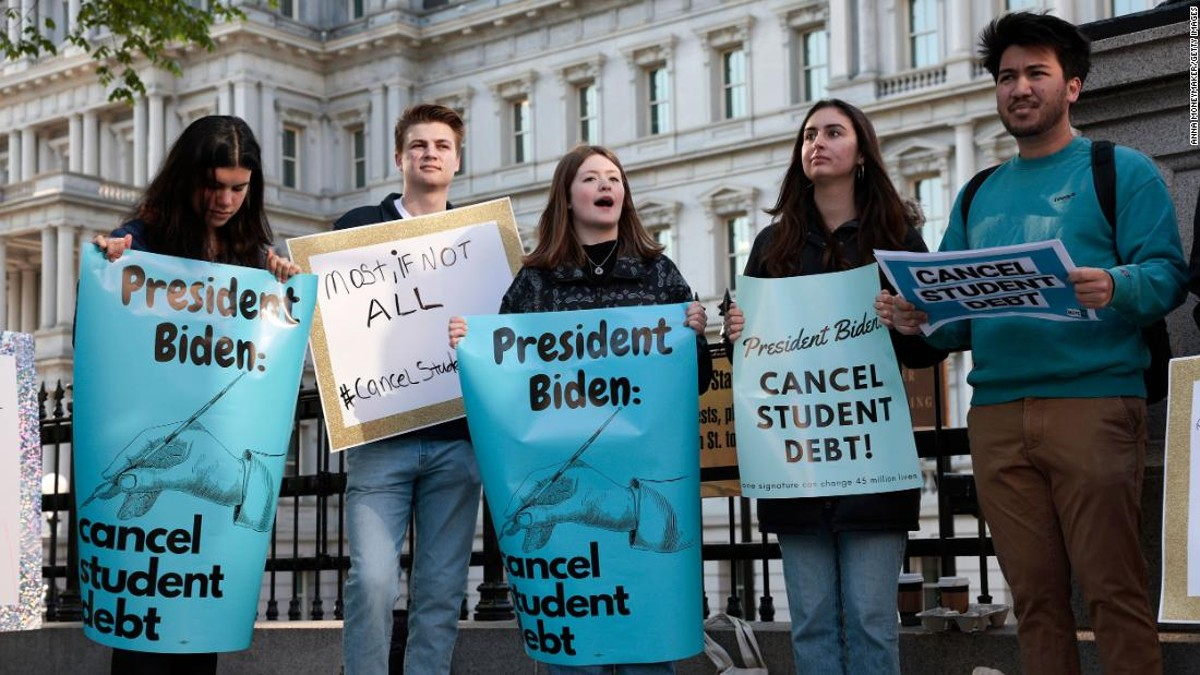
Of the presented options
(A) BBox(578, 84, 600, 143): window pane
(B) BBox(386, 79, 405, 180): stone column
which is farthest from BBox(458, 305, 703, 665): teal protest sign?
(B) BBox(386, 79, 405, 180): stone column

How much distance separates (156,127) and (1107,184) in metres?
44.3

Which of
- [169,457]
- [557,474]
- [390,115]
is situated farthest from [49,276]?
[557,474]

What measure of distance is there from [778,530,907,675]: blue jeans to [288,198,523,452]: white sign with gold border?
1235 mm

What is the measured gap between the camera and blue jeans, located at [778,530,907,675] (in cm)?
408

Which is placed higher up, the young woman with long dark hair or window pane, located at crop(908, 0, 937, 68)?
window pane, located at crop(908, 0, 937, 68)

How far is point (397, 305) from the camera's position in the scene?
499cm

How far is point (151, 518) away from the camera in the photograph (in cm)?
425

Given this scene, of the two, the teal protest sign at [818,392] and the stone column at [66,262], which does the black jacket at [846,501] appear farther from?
the stone column at [66,262]

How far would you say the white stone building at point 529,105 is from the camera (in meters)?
32.5

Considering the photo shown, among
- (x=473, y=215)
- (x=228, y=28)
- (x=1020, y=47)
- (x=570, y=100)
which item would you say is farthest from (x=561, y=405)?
(x=228, y=28)

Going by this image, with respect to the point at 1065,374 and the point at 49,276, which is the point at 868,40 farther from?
the point at 1065,374

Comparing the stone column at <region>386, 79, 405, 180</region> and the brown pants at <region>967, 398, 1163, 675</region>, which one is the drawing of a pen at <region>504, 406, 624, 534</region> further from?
the stone column at <region>386, 79, 405, 180</region>

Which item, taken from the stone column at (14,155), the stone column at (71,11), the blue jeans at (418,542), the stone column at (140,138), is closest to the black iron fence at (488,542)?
the blue jeans at (418,542)

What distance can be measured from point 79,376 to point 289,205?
40439mm
